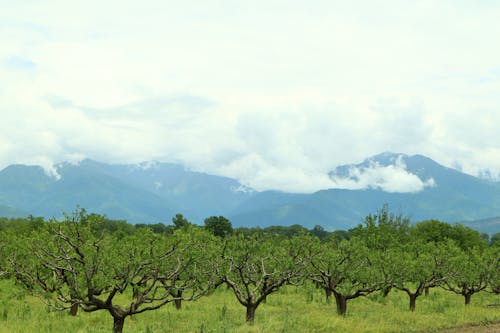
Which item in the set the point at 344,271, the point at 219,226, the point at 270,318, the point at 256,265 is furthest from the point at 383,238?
the point at 219,226

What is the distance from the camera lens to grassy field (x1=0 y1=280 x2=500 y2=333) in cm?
3656

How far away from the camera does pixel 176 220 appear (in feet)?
538

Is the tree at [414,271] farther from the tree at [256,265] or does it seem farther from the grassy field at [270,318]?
the tree at [256,265]

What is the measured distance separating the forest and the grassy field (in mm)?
129

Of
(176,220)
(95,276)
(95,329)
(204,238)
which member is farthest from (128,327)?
(176,220)

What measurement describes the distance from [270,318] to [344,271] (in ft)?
32.4

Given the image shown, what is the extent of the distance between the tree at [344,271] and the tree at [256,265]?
2.38 m

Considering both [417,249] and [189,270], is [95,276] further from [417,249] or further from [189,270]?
[417,249]

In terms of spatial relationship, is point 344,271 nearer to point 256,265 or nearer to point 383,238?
point 256,265

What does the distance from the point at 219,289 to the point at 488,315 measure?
36090mm

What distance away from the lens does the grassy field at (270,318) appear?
36562 mm

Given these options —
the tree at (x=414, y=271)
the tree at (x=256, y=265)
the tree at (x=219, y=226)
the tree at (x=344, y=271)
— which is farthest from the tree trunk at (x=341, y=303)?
the tree at (x=219, y=226)

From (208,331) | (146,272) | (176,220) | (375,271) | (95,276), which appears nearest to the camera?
(95,276)

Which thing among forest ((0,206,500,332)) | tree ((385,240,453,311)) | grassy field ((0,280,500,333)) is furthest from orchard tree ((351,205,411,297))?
grassy field ((0,280,500,333))
